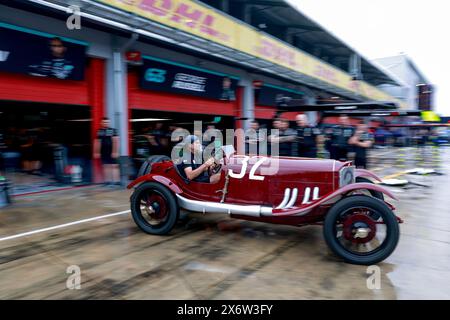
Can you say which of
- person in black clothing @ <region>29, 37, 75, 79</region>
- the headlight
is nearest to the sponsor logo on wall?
person in black clothing @ <region>29, 37, 75, 79</region>

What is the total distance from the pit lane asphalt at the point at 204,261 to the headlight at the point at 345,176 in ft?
2.63

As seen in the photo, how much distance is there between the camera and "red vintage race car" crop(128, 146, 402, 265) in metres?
3.44

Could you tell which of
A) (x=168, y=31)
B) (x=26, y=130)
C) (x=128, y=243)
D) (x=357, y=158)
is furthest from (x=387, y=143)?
(x=128, y=243)

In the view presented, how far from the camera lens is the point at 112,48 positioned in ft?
27.9

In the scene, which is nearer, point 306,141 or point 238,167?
point 238,167

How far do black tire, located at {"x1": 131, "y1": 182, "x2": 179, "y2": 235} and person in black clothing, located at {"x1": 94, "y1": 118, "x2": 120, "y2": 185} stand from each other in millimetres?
3726

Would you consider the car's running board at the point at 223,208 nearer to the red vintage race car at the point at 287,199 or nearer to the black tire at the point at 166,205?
the red vintage race car at the point at 287,199

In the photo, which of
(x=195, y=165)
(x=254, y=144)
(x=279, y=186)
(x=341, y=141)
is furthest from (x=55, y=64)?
(x=341, y=141)

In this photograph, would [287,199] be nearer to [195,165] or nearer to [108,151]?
[195,165]

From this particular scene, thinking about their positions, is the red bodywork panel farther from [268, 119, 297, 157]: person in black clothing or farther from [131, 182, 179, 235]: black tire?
[268, 119, 297, 157]: person in black clothing

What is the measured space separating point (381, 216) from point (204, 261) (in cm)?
184

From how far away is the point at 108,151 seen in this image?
789 cm
